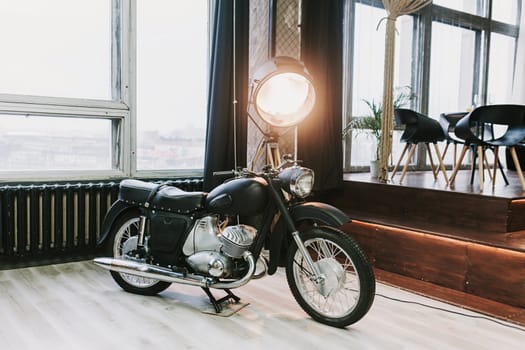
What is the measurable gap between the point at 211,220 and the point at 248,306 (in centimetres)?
55

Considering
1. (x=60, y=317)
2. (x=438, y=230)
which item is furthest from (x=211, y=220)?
(x=438, y=230)

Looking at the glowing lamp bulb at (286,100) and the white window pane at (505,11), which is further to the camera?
the white window pane at (505,11)

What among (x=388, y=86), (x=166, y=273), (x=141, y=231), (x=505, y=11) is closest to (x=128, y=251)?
(x=141, y=231)

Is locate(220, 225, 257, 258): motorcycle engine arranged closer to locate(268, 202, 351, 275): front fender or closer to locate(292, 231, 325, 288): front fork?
locate(268, 202, 351, 275): front fender

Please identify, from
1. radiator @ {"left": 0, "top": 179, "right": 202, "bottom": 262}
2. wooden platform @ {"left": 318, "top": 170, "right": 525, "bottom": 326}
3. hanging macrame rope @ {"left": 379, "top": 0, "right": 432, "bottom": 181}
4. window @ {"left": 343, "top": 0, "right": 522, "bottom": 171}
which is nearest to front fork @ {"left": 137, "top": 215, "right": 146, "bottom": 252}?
radiator @ {"left": 0, "top": 179, "right": 202, "bottom": 262}

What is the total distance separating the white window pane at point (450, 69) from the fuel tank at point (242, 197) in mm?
4488

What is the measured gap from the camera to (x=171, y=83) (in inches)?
170

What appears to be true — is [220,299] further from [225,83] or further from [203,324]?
[225,83]

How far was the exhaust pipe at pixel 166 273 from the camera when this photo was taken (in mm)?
2654

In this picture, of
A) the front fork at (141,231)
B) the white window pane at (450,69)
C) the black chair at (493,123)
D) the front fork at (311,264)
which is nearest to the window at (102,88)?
the front fork at (141,231)

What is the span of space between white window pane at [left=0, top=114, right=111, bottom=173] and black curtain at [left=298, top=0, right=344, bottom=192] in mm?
1685

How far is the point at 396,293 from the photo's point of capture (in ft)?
10.4

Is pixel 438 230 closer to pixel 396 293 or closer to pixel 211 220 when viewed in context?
pixel 396 293

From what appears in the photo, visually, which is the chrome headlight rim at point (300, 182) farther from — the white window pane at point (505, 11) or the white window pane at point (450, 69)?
the white window pane at point (505, 11)
